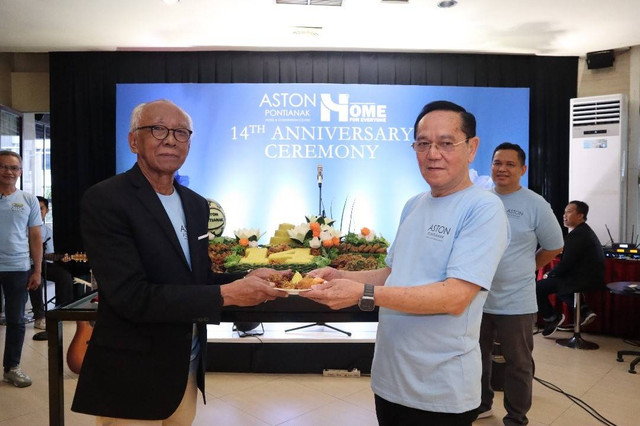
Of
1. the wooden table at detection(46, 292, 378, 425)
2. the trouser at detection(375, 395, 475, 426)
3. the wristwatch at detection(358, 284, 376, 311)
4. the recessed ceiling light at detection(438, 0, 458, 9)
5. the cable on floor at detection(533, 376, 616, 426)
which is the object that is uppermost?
the recessed ceiling light at detection(438, 0, 458, 9)

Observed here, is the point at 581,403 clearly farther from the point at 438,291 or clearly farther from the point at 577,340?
the point at 438,291

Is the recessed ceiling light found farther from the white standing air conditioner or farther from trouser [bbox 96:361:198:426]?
trouser [bbox 96:361:198:426]

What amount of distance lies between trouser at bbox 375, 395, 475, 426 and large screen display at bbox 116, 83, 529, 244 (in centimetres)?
546

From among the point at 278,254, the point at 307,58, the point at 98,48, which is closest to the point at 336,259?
the point at 278,254

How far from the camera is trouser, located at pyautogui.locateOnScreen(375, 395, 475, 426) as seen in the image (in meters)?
1.48

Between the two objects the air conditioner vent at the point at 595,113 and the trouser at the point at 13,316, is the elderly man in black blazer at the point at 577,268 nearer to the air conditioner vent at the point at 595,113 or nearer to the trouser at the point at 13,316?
the air conditioner vent at the point at 595,113

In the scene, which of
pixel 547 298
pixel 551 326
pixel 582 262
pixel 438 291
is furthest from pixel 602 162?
pixel 438 291

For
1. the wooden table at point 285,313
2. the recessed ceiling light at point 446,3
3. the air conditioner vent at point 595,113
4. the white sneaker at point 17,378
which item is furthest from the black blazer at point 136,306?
the air conditioner vent at point 595,113

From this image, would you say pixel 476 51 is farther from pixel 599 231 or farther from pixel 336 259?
pixel 336 259

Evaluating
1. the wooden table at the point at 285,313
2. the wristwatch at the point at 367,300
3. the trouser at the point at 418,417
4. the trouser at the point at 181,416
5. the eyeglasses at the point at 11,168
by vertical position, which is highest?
the eyeglasses at the point at 11,168

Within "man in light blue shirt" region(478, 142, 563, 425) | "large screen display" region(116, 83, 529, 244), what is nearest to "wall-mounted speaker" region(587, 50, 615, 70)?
"large screen display" region(116, 83, 529, 244)

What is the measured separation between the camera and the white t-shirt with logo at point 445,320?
1.45 meters

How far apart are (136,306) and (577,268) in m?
4.97

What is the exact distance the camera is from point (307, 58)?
7316 mm
